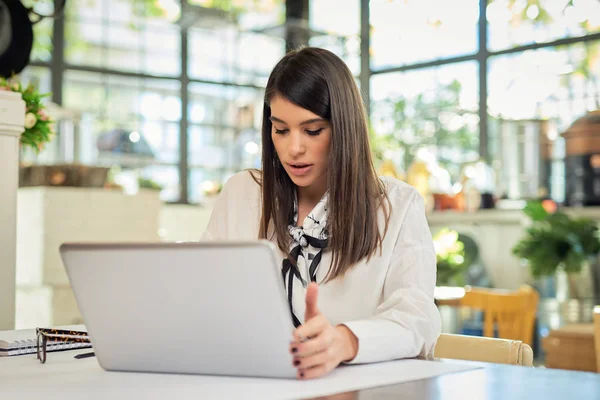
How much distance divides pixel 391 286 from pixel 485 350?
0.67 feet

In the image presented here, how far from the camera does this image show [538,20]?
779 centimetres

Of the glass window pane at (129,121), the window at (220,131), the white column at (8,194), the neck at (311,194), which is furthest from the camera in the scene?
the window at (220,131)

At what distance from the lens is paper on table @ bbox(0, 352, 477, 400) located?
106 cm

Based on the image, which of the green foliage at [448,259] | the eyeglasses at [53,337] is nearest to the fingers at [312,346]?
the eyeglasses at [53,337]

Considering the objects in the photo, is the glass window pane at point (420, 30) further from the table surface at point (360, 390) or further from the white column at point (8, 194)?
the table surface at point (360, 390)

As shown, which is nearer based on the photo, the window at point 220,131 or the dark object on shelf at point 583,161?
the dark object on shelf at point 583,161

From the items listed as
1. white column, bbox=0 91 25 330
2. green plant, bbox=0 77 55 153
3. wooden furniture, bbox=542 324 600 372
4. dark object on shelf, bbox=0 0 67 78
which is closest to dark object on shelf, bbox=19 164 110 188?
green plant, bbox=0 77 55 153

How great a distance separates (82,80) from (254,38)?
200cm

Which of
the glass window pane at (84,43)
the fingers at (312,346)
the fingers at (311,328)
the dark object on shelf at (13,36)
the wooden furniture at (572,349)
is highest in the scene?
the glass window pane at (84,43)

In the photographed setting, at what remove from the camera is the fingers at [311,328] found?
3.83 ft

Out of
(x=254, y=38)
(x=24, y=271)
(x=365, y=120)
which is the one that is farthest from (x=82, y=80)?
(x=365, y=120)

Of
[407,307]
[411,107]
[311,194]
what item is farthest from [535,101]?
[407,307]

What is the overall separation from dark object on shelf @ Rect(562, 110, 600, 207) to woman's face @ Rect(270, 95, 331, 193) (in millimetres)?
6173

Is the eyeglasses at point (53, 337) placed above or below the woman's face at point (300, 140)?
below
